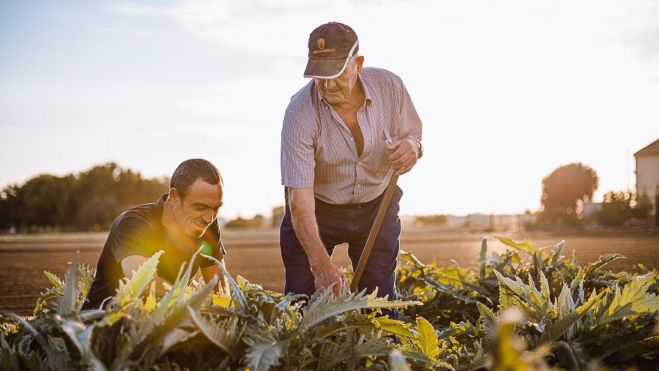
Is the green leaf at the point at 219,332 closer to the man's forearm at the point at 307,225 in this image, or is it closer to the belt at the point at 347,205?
the man's forearm at the point at 307,225

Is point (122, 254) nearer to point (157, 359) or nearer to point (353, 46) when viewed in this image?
point (157, 359)

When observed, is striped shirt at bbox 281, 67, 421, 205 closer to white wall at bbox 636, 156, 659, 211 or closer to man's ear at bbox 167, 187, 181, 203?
man's ear at bbox 167, 187, 181, 203

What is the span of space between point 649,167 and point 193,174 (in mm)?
43035

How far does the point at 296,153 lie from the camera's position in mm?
4301

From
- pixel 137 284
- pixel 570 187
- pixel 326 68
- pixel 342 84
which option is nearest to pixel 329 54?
pixel 326 68

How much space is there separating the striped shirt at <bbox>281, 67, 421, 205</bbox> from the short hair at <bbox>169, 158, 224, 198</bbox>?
588 mm

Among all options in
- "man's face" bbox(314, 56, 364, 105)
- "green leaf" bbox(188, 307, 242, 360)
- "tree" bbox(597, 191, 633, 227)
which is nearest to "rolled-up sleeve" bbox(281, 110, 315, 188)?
"man's face" bbox(314, 56, 364, 105)

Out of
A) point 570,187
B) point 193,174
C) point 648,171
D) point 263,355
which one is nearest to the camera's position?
point 263,355

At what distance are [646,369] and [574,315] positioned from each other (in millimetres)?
441

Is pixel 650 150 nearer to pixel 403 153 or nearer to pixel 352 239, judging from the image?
pixel 352 239

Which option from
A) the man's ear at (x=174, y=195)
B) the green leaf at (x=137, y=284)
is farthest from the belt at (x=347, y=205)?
the green leaf at (x=137, y=284)

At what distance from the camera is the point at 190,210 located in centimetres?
382

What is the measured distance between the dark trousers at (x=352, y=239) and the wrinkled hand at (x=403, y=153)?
663 mm

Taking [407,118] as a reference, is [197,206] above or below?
below
